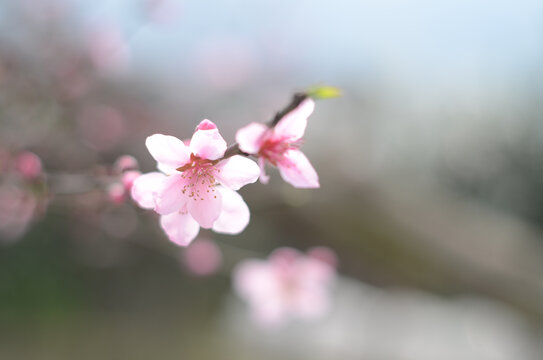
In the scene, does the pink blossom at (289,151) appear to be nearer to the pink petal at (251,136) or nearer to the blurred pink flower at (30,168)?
the pink petal at (251,136)

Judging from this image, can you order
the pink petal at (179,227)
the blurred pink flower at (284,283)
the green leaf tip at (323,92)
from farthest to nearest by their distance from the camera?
1. the blurred pink flower at (284,283)
2. the pink petal at (179,227)
3. the green leaf tip at (323,92)

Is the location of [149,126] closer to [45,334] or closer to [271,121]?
[45,334]

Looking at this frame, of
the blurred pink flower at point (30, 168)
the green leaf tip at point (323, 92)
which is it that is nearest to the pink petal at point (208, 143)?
the green leaf tip at point (323, 92)

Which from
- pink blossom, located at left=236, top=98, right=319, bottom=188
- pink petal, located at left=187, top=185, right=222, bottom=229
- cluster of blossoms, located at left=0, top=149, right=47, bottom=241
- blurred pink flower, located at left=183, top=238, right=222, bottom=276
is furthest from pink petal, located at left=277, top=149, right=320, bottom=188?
blurred pink flower, located at left=183, top=238, right=222, bottom=276

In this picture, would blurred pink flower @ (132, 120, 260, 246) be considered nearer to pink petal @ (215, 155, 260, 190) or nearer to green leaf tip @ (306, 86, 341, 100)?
pink petal @ (215, 155, 260, 190)

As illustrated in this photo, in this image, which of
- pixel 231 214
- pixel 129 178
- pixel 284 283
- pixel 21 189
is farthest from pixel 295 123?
pixel 284 283

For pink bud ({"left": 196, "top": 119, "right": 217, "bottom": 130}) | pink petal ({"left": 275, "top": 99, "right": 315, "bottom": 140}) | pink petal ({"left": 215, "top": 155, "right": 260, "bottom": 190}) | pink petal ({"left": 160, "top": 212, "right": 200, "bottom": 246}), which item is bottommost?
pink petal ({"left": 160, "top": 212, "right": 200, "bottom": 246})

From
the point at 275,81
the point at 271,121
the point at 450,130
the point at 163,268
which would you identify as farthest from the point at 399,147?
the point at 271,121
